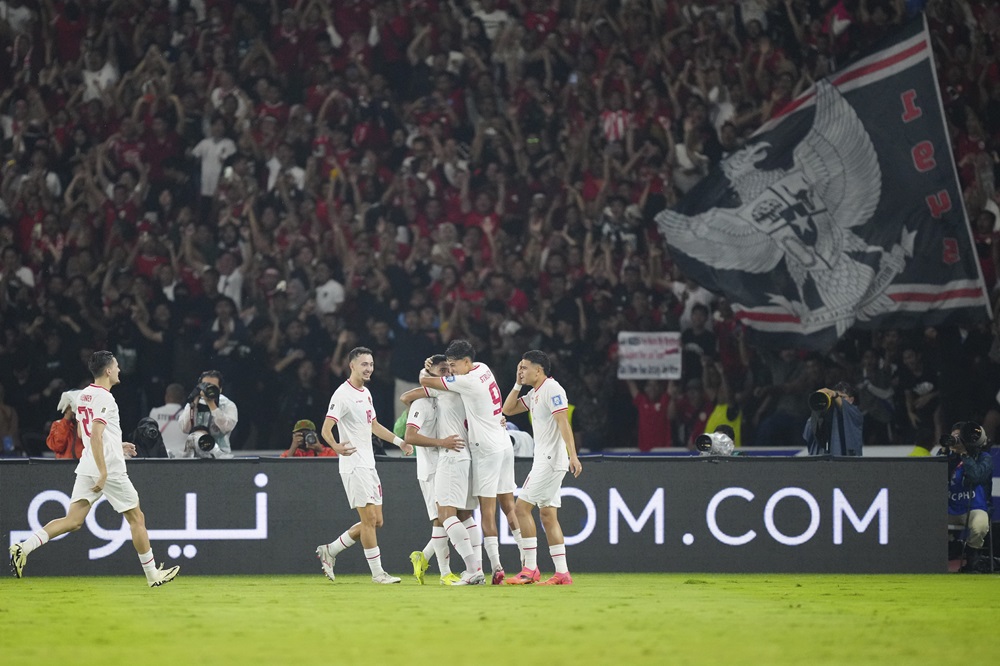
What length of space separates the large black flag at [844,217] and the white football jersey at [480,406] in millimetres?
5670

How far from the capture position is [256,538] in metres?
16.2

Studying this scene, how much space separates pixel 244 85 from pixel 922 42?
10215mm

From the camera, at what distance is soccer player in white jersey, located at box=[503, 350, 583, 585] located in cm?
1401

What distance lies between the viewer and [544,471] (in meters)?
14.1

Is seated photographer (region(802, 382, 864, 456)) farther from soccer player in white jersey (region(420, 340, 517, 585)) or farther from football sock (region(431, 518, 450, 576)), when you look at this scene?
football sock (region(431, 518, 450, 576))

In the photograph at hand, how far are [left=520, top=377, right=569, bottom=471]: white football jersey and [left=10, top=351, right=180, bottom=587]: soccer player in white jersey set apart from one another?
3572mm

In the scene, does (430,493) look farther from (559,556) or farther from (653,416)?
(653,416)

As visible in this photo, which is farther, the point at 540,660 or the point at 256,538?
the point at 256,538

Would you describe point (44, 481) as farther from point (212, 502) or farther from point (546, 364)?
point (546, 364)

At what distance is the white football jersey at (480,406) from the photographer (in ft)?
46.2

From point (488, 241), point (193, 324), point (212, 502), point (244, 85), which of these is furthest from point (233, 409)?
point (244, 85)

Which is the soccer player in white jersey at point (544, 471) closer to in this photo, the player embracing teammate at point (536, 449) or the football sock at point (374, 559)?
the player embracing teammate at point (536, 449)

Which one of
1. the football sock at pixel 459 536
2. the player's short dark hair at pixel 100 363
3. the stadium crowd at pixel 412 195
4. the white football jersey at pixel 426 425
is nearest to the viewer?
the player's short dark hair at pixel 100 363

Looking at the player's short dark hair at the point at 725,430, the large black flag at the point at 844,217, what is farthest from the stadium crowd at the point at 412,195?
the player's short dark hair at the point at 725,430
